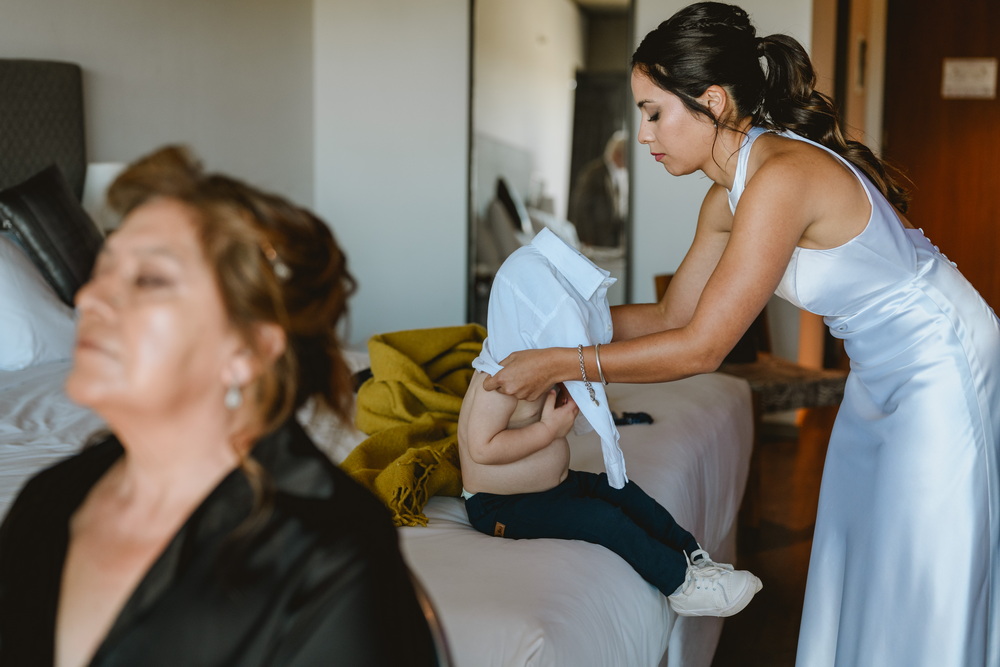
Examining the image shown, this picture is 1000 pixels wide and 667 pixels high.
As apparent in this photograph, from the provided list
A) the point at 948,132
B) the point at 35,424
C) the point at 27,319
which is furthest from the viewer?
the point at 948,132

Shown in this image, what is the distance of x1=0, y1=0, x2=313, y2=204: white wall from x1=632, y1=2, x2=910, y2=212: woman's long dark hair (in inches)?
93.1

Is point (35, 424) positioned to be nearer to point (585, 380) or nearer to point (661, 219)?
point (585, 380)

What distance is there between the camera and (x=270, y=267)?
0.83 m

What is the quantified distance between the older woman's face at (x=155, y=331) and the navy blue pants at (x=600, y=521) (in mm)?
1002

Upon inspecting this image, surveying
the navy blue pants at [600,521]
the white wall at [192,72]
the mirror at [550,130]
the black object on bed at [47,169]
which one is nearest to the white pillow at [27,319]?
the black object on bed at [47,169]

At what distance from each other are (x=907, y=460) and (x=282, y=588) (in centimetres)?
114

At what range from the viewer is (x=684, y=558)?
1737 millimetres

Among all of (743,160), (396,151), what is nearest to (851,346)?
(743,160)

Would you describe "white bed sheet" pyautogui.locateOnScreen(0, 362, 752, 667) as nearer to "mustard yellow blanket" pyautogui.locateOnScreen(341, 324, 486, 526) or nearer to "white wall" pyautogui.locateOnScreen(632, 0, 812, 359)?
"mustard yellow blanket" pyautogui.locateOnScreen(341, 324, 486, 526)

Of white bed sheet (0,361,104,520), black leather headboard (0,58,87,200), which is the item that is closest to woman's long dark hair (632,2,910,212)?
white bed sheet (0,361,104,520)

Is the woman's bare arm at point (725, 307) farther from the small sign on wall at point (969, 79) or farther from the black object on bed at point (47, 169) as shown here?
the small sign on wall at point (969, 79)

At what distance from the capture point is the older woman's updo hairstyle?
819mm

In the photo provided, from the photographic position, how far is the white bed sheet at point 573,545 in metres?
1.33

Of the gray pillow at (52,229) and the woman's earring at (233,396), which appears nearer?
the woman's earring at (233,396)
